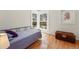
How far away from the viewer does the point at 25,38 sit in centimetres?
191

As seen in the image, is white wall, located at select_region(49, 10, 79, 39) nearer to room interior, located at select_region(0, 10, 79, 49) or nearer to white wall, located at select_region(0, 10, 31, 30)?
room interior, located at select_region(0, 10, 79, 49)

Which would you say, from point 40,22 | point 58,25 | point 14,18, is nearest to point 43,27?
point 40,22

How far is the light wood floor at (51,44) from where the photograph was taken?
6.29 feet

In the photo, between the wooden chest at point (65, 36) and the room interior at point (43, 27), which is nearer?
the room interior at point (43, 27)

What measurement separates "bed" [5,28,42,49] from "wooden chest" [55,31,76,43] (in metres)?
0.31

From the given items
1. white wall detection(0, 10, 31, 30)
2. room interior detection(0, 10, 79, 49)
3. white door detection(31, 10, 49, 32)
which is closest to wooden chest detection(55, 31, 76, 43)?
room interior detection(0, 10, 79, 49)

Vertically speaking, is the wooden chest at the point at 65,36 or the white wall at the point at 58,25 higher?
the white wall at the point at 58,25

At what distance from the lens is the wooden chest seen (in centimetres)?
195

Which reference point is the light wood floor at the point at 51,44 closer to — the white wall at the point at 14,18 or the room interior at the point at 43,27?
the room interior at the point at 43,27

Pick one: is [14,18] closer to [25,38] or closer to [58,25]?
[25,38]

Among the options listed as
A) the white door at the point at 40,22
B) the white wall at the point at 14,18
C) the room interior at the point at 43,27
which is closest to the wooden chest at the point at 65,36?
the room interior at the point at 43,27

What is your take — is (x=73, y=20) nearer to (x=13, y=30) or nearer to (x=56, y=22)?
(x=56, y=22)
